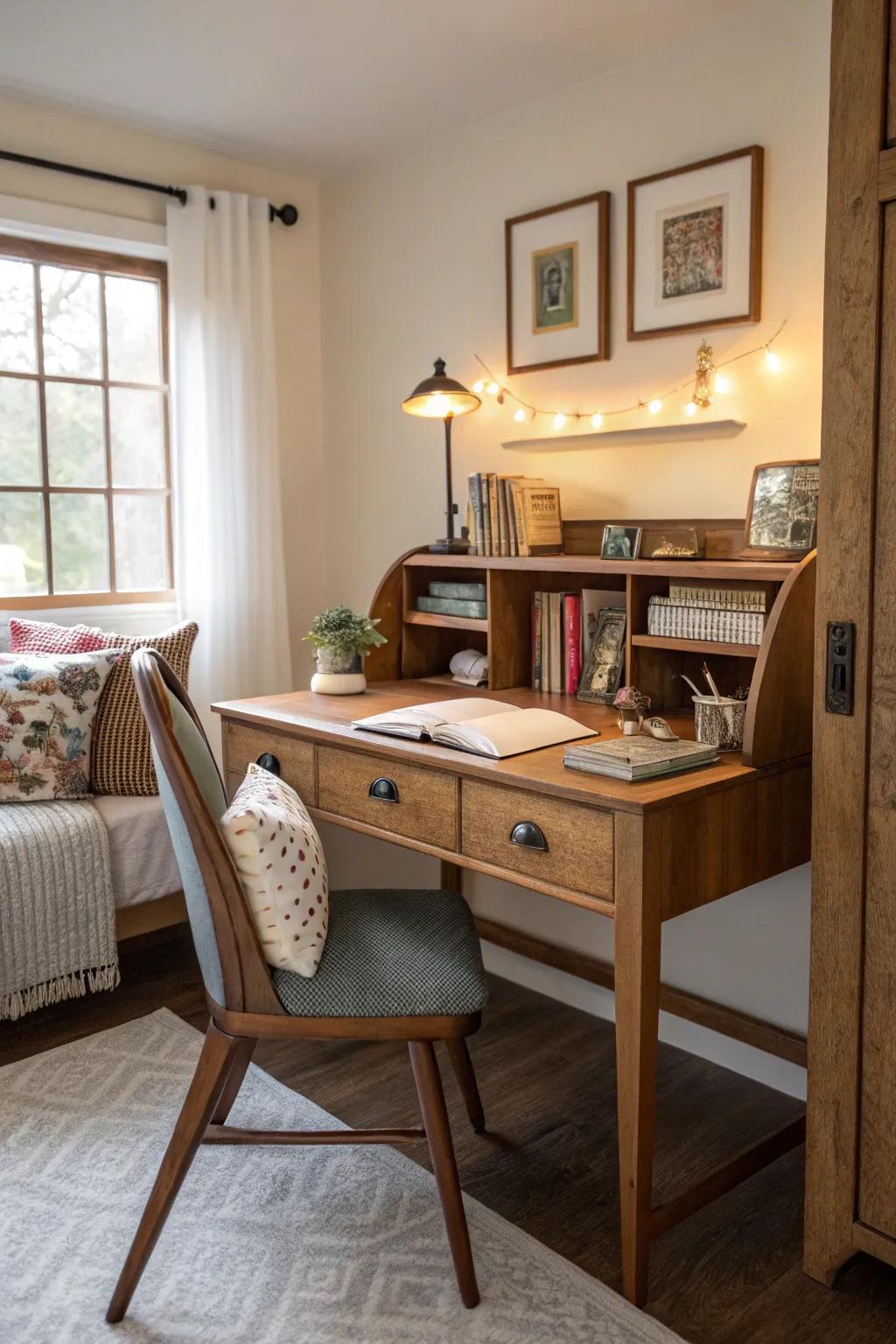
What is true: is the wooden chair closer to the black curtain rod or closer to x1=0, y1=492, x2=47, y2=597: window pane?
x1=0, y1=492, x2=47, y2=597: window pane

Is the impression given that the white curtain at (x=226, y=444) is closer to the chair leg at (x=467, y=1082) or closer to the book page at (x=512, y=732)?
the book page at (x=512, y=732)

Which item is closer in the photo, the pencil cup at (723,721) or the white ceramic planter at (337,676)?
the pencil cup at (723,721)

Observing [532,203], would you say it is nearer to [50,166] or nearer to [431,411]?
[431,411]

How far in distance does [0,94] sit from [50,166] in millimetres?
193

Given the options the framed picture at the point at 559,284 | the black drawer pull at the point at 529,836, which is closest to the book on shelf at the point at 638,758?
the black drawer pull at the point at 529,836

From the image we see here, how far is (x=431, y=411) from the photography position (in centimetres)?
274

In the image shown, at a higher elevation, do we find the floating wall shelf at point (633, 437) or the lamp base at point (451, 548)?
the floating wall shelf at point (633, 437)

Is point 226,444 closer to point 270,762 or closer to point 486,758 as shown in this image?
point 270,762

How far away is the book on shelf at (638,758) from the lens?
1.74 m

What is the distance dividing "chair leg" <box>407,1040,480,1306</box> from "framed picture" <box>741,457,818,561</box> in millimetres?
1137

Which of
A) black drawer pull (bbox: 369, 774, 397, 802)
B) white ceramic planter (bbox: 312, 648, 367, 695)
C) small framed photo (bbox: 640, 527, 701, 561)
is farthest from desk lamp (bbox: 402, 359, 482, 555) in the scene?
black drawer pull (bbox: 369, 774, 397, 802)

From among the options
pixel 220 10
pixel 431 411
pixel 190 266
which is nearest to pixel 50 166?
pixel 190 266

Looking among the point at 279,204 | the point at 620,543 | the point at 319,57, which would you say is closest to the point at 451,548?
the point at 620,543

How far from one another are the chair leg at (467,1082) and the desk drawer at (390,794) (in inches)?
16.2
